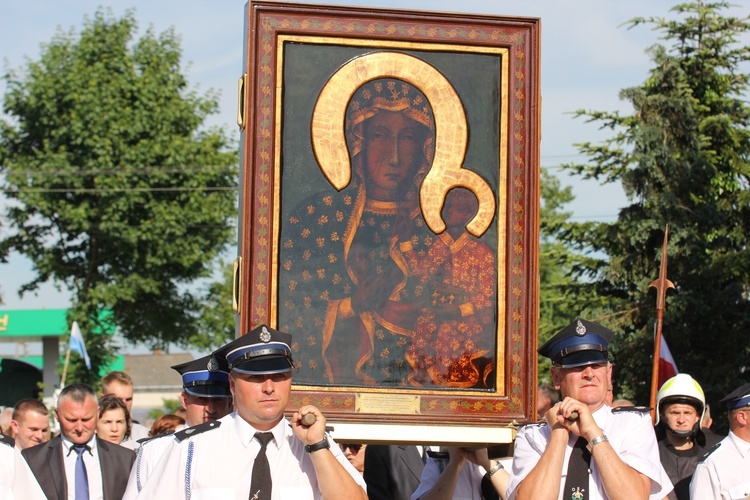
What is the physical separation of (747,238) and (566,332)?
14687 millimetres

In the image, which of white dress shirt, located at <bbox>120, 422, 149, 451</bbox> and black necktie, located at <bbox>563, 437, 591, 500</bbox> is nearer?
black necktie, located at <bbox>563, 437, 591, 500</bbox>

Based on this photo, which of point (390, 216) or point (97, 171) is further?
point (97, 171)

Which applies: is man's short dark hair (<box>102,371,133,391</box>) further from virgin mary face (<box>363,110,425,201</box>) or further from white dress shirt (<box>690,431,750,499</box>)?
white dress shirt (<box>690,431,750,499</box>)

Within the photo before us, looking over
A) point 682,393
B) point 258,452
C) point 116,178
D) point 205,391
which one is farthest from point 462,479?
point 116,178

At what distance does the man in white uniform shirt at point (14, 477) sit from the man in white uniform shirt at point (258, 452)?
4.10ft

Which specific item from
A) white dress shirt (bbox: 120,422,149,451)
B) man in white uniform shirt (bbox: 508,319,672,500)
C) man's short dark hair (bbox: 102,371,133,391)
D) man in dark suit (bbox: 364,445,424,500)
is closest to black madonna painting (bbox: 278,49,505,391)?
man in white uniform shirt (bbox: 508,319,672,500)

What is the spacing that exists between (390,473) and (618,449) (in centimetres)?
282

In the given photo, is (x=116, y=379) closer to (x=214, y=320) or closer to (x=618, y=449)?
(x=618, y=449)

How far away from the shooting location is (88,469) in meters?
7.88

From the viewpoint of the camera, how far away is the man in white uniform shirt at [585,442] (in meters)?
5.39

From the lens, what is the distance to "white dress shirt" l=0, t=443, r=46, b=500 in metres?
6.21

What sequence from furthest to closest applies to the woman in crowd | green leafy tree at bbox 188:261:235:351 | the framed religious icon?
green leafy tree at bbox 188:261:235:351, the woman in crowd, the framed religious icon

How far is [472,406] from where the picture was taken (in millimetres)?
6605

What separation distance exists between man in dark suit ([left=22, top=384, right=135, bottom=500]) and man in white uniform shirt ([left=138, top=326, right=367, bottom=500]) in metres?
2.62
